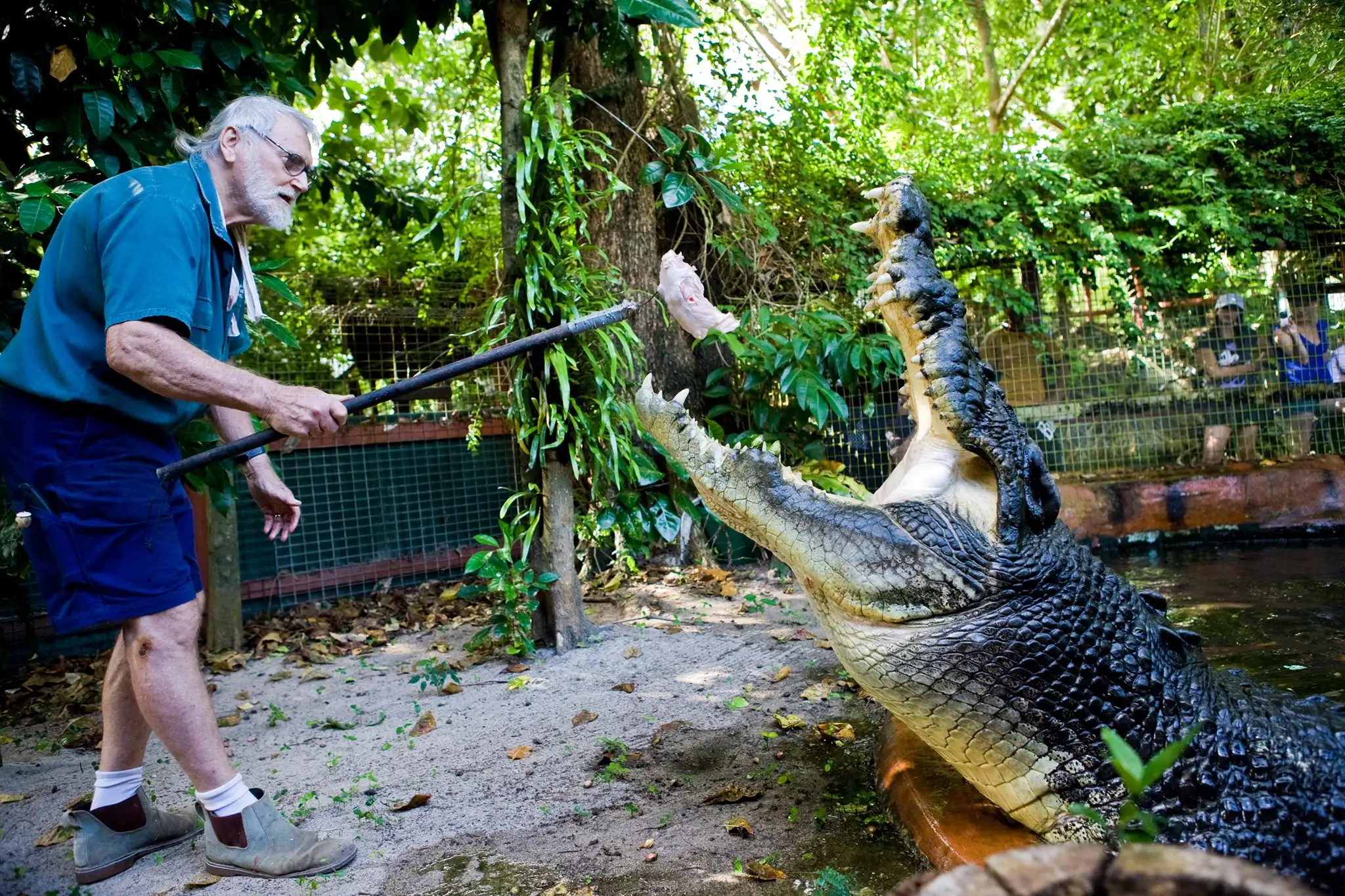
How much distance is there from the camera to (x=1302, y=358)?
718 centimetres

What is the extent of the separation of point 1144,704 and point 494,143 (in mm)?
3233

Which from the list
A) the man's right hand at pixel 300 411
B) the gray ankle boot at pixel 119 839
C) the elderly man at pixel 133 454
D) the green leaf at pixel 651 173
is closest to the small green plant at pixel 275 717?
the gray ankle boot at pixel 119 839

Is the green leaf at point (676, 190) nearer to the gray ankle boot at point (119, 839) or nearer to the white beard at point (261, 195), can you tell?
the white beard at point (261, 195)

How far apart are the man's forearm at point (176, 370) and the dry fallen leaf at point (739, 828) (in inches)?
56.0

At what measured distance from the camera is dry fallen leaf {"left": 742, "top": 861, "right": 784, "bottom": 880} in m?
1.80

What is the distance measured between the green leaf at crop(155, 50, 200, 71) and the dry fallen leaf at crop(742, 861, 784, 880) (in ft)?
10.0

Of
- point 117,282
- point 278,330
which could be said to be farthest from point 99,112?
point 117,282

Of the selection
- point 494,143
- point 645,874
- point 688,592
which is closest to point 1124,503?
point 688,592

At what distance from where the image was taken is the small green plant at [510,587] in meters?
3.62

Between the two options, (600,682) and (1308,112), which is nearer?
(600,682)

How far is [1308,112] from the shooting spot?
286 inches

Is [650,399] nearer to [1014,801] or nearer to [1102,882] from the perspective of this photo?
[1014,801]

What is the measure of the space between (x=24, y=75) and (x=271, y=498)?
1.68 meters

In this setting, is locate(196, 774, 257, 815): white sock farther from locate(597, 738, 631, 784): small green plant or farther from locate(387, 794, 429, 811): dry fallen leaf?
locate(597, 738, 631, 784): small green plant
